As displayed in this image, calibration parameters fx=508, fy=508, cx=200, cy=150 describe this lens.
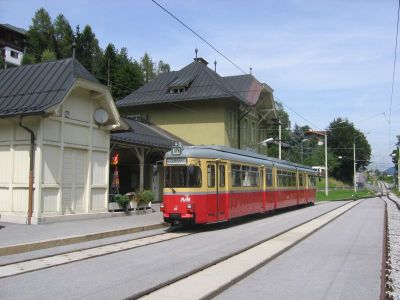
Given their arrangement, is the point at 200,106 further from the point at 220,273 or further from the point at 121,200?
the point at 220,273

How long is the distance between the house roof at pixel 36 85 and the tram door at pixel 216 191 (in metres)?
5.95

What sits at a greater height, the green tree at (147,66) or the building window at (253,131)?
the green tree at (147,66)

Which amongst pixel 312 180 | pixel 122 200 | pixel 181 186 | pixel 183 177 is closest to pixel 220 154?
pixel 183 177

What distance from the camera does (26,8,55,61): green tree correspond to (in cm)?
7988

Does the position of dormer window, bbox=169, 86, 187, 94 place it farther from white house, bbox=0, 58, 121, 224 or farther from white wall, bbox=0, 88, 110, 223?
white wall, bbox=0, 88, 110, 223

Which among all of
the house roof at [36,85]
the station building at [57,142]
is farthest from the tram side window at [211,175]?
the house roof at [36,85]

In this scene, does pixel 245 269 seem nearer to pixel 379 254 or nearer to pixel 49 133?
pixel 379 254

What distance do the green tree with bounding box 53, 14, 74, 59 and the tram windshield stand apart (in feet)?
212

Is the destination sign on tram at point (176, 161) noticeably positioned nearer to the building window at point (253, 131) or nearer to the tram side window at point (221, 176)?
the tram side window at point (221, 176)

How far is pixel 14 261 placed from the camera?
1074 centimetres

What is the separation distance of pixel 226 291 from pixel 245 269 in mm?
1842

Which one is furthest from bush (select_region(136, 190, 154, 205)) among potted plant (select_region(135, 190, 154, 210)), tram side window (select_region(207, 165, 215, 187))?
tram side window (select_region(207, 165, 215, 187))

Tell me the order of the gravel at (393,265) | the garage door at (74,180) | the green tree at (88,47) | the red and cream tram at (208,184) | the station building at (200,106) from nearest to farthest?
the gravel at (393,265)
the red and cream tram at (208,184)
the garage door at (74,180)
the station building at (200,106)
the green tree at (88,47)

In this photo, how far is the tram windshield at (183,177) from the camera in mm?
17562
